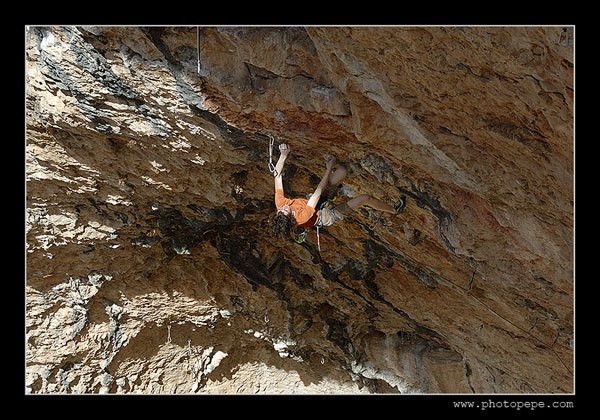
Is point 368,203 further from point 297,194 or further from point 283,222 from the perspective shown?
point 297,194

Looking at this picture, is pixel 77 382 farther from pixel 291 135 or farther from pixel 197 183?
pixel 291 135

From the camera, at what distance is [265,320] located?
507 cm

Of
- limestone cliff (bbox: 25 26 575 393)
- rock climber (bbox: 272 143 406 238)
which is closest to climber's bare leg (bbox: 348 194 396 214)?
rock climber (bbox: 272 143 406 238)

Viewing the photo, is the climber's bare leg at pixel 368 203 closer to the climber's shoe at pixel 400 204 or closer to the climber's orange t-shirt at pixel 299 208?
the climber's shoe at pixel 400 204

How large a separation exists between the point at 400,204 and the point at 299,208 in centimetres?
73

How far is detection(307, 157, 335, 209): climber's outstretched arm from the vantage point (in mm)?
3156

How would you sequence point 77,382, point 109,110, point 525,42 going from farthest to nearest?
1. point 77,382
2. point 109,110
3. point 525,42

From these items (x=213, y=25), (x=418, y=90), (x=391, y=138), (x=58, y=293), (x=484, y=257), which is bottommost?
(x=58, y=293)

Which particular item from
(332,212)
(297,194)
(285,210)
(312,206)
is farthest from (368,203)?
(297,194)

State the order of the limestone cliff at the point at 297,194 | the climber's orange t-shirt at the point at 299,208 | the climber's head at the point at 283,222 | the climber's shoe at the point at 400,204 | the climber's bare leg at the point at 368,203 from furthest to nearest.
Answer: the climber's shoe at the point at 400,204
the climber's bare leg at the point at 368,203
the climber's orange t-shirt at the point at 299,208
the climber's head at the point at 283,222
the limestone cliff at the point at 297,194

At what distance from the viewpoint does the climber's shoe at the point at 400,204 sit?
133 inches

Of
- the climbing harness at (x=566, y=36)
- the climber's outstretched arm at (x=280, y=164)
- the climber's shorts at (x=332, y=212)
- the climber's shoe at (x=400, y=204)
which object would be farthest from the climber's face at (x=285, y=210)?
the climbing harness at (x=566, y=36)

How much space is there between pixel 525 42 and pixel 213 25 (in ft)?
4.70

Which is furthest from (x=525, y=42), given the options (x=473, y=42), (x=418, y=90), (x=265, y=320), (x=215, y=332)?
(x=215, y=332)
